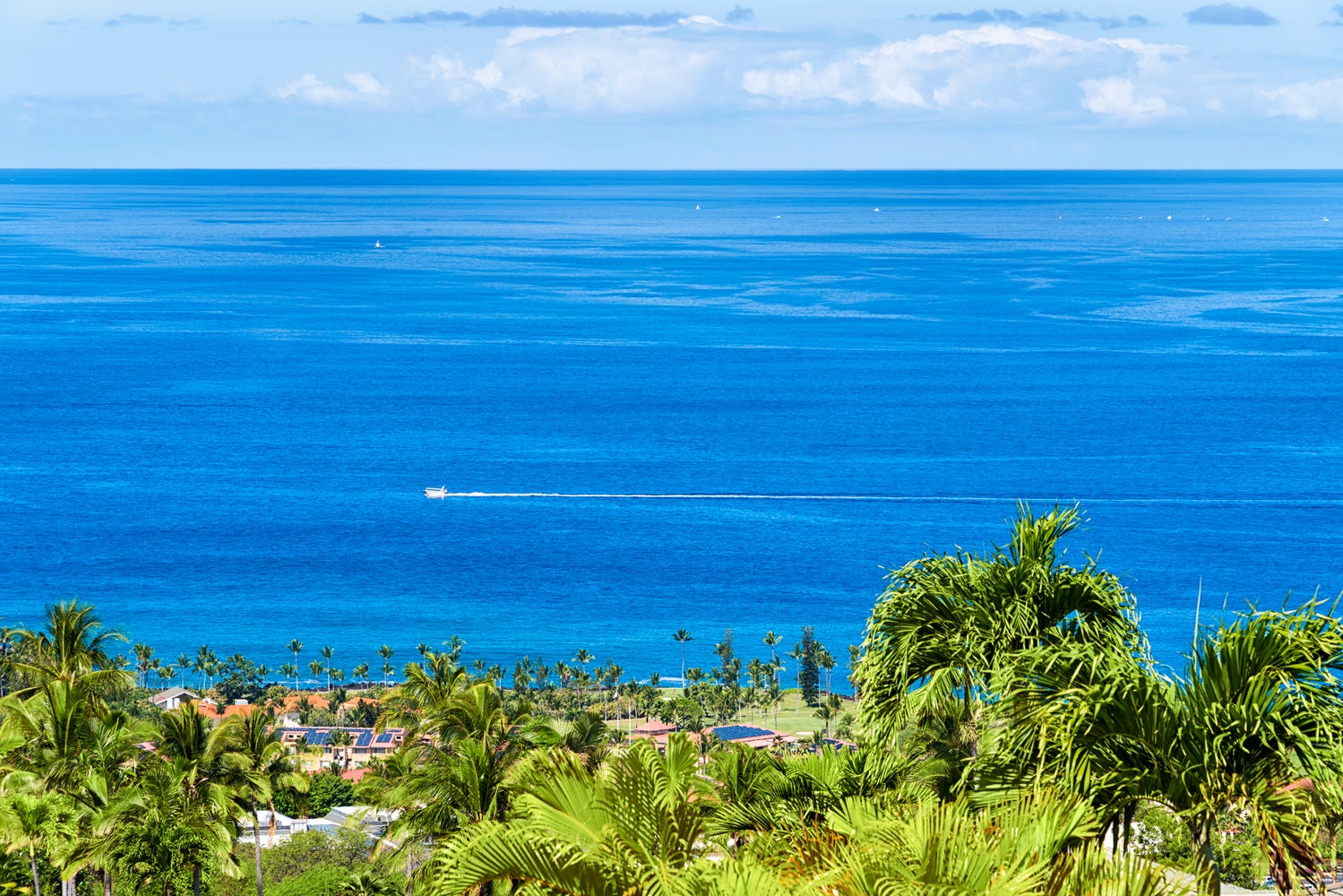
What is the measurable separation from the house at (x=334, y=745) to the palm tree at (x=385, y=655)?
450 cm

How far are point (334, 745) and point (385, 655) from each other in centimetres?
754

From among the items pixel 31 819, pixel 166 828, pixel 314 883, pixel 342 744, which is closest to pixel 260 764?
pixel 166 828

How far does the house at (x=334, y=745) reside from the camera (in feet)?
230

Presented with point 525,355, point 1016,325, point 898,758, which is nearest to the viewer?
point 898,758

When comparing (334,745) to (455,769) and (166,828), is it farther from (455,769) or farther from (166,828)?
(455,769)

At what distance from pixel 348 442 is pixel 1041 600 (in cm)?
11470

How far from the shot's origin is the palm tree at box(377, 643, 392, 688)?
262 feet

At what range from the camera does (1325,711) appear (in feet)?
31.9

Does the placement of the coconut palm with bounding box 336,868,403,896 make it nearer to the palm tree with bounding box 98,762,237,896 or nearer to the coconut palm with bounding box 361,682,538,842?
the coconut palm with bounding box 361,682,538,842

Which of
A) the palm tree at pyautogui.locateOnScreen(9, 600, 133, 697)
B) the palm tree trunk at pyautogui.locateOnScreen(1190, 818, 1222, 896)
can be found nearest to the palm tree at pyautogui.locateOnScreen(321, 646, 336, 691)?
the palm tree at pyautogui.locateOnScreen(9, 600, 133, 697)

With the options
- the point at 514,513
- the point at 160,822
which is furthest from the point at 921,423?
the point at 160,822

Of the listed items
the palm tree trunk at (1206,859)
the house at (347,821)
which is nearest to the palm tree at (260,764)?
the house at (347,821)

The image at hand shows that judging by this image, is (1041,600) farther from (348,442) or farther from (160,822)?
(348,442)

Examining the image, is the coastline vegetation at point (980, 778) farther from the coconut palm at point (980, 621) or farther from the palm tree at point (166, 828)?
the palm tree at point (166, 828)
